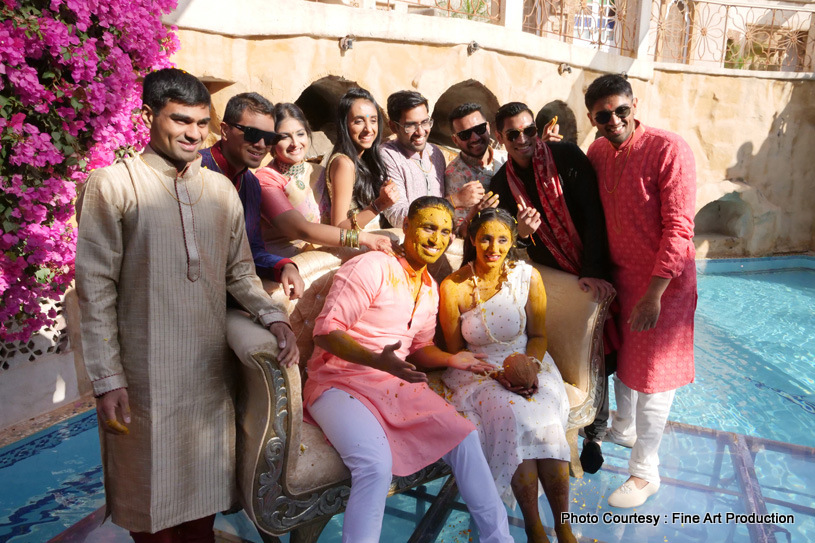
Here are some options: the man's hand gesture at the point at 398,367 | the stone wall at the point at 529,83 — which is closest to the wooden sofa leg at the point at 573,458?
the man's hand gesture at the point at 398,367

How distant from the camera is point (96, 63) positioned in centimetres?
360

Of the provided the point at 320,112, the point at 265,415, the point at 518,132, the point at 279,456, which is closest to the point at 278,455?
the point at 279,456

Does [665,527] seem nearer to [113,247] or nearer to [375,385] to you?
[375,385]

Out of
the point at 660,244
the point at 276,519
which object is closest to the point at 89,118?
the point at 276,519

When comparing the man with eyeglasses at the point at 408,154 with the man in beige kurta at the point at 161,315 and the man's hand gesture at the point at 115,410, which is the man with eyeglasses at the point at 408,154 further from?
the man's hand gesture at the point at 115,410

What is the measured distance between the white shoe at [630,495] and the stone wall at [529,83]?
5.08 meters

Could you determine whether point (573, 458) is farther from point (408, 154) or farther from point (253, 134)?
point (253, 134)

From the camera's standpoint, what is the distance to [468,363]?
2795 mm

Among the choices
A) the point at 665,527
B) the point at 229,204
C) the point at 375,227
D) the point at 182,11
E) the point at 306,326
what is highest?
the point at 182,11

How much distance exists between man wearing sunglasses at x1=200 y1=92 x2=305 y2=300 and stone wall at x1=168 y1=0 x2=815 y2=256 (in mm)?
3667

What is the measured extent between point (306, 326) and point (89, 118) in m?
A: 2.07

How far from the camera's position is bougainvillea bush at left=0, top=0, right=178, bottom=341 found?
3.30 m

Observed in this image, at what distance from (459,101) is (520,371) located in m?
7.20

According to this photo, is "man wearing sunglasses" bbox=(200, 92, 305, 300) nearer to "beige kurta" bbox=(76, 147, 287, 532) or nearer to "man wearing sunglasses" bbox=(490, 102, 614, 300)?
"beige kurta" bbox=(76, 147, 287, 532)
